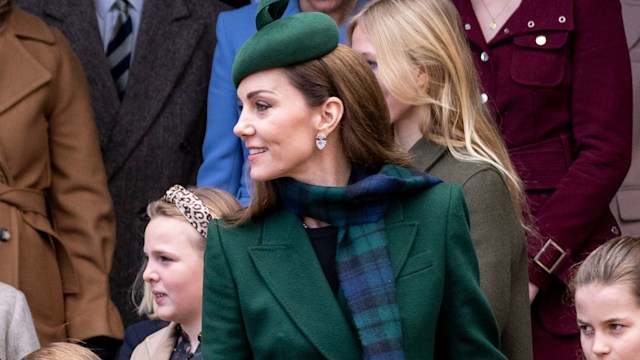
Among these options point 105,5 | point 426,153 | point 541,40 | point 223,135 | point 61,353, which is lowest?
point 61,353

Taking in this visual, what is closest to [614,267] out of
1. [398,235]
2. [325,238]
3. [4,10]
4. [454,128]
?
[454,128]

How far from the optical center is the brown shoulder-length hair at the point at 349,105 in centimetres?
418

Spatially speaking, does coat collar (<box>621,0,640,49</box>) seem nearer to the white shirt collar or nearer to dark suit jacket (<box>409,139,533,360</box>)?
dark suit jacket (<box>409,139,533,360</box>)

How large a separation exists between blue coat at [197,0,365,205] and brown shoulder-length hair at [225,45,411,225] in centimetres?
196

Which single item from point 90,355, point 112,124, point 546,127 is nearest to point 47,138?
point 112,124

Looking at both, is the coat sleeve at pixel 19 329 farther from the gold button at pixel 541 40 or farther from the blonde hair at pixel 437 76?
the gold button at pixel 541 40

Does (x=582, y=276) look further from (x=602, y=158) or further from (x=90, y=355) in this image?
(x=90, y=355)

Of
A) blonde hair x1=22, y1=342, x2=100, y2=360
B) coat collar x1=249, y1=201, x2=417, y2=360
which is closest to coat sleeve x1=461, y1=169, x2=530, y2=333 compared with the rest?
coat collar x1=249, y1=201, x2=417, y2=360

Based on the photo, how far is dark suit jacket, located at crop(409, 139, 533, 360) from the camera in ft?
15.9

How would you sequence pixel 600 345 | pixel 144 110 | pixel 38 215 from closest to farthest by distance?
pixel 600 345, pixel 38 215, pixel 144 110

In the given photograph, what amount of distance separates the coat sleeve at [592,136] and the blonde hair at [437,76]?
524 mm

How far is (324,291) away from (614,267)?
1269 millimetres

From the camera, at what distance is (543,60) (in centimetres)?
584

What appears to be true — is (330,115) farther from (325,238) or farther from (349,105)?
(325,238)
